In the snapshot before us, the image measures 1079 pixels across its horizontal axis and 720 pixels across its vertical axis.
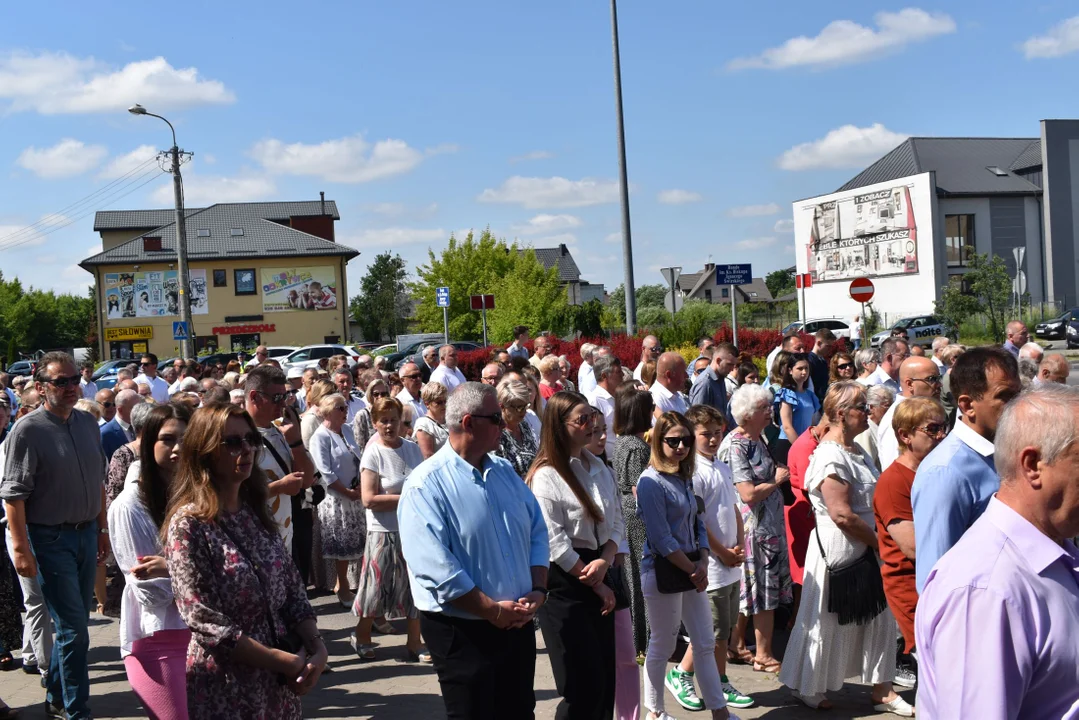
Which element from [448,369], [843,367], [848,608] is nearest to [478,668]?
[848,608]

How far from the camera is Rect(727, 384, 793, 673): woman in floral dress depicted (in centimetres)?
672

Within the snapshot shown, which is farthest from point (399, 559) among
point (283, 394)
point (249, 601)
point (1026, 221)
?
point (1026, 221)

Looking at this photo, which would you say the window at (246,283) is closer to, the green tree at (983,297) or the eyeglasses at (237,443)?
the green tree at (983,297)

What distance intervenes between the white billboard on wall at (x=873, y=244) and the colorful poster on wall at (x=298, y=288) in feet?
100

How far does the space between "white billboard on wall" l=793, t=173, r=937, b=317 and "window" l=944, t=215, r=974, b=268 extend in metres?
1.47

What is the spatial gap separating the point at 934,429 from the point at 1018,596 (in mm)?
2991

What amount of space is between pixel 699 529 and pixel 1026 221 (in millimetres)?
59266

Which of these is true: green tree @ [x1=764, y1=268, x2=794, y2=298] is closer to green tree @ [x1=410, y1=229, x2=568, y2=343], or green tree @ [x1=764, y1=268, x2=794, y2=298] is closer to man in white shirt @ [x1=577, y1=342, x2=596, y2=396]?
green tree @ [x1=410, y1=229, x2=568, y2=343]

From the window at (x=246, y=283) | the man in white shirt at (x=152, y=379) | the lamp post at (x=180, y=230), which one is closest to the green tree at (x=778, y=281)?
the window at (x=246, y=283)

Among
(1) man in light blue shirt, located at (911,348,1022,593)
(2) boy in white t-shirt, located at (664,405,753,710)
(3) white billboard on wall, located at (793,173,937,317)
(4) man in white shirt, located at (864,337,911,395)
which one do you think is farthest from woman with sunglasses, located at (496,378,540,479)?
(3) white billboard on wall, located at (793,173,937,317)

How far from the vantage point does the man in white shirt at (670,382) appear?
916cm

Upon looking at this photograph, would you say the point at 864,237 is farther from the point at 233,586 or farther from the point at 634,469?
the point at 233,586

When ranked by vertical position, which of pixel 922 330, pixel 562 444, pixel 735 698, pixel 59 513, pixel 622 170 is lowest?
pixel 735 698

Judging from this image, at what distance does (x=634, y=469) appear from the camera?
6137 millimetres
